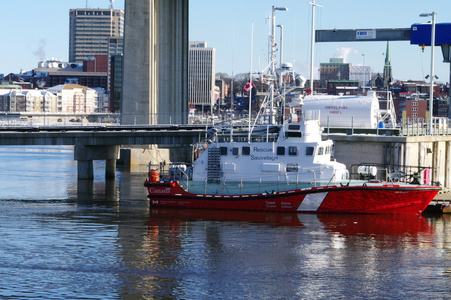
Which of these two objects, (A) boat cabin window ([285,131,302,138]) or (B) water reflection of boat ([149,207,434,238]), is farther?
(A) boat cabin window ([285,131,302,138])

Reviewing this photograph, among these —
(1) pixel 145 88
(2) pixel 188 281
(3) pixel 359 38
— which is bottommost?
(2) pixel 188 281

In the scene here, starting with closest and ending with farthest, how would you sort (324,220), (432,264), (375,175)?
(432,264) → (324,220) → (375,175)

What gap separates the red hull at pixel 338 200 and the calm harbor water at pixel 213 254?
0.54 metres

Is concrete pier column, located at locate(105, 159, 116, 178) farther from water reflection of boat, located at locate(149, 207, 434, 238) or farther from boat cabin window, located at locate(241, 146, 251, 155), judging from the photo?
boat cabin window, located at locate(241, 146, 251, 155)

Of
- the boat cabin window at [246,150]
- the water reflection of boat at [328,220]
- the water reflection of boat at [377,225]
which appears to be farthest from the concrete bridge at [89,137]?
the water reflection of boat at [377,225]

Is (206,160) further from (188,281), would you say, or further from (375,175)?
(188,281)

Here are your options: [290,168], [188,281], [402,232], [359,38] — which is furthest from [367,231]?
[359,38]

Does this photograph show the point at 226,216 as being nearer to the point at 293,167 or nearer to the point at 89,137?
the point at 293,167

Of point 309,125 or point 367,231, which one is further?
point 309,125

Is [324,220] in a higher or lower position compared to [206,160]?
lower

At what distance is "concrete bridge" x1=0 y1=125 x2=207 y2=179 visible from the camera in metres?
63.4

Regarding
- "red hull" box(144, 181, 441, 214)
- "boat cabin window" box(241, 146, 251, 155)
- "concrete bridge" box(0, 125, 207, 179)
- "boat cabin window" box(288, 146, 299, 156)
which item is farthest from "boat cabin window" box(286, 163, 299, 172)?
"concrete bridge" box(0, 125, 207, 179)

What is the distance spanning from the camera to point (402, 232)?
38.7m

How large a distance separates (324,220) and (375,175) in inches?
187
